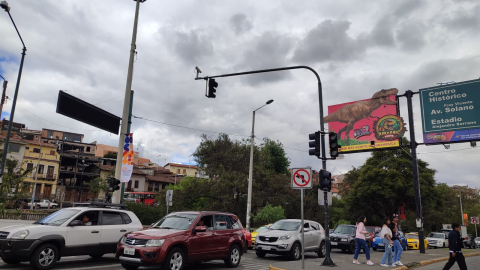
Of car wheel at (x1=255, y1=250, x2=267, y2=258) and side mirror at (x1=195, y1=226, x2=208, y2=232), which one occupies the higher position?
side mirror at (x1=195, y1=226, x2=208, y2=232)

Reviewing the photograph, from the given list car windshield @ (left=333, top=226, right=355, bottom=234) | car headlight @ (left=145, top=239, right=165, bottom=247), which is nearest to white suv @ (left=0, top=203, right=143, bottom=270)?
car headlight @ (left=145, top=239, right=165, bottom=247)

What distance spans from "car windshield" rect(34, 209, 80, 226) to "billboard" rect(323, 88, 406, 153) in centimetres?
2544

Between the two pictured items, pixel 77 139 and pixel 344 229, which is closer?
pixel 344 229

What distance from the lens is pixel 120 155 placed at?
17.3 m

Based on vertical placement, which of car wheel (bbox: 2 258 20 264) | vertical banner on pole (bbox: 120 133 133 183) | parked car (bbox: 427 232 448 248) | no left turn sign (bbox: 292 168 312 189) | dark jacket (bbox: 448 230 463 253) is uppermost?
vertical banner on pole (bbox: 120 133 133 183)

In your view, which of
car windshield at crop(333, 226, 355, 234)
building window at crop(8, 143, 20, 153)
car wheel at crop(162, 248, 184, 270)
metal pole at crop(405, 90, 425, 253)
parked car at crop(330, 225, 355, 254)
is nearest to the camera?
car wheel at crop(162, 248, 184, 270)

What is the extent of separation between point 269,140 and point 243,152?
18.1m

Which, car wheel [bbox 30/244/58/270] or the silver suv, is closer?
car wheel [bbox 30/244/58/270]

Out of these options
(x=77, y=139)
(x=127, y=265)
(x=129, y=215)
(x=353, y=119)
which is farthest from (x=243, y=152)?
(x=77, y=139)

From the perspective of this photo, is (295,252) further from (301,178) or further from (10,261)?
(10,261)

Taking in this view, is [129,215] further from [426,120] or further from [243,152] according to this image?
[243,152]

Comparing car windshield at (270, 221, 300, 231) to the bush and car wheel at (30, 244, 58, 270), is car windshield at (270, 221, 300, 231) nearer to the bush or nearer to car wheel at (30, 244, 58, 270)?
car wheel at (30, 244, 58, 270)

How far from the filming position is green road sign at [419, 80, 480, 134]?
25.2 metres

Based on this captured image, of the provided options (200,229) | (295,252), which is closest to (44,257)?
(200,229)
